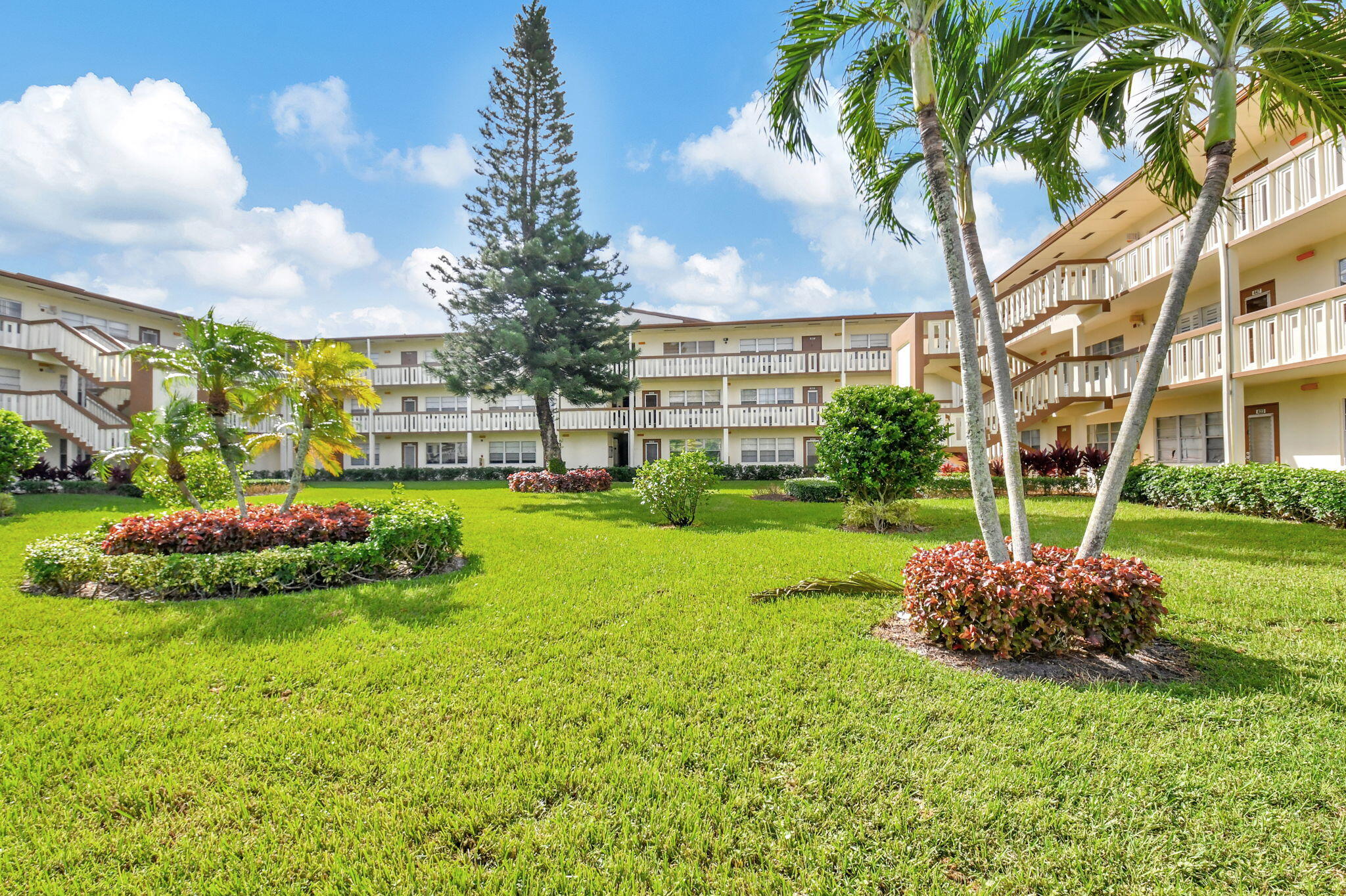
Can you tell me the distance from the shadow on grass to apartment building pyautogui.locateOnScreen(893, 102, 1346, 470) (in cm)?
1161

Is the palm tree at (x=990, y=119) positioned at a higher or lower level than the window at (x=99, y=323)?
lower

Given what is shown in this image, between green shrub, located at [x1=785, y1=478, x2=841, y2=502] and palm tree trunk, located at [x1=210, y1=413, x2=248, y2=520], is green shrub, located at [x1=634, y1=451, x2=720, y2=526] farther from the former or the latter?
palm tree trunk, located at [x1=210, y1=413, x2=248, y2=520]

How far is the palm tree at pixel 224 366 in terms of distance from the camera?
7.96 meters

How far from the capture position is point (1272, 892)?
2195 millimetres

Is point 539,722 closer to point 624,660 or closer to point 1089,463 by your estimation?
point 624,660

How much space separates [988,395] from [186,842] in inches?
837

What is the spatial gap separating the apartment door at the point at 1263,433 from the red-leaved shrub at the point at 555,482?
58.1 ft

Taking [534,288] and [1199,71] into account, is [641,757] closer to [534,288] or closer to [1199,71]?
[1199,71]

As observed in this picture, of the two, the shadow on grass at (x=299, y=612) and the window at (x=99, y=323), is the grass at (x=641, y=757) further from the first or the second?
the window at (x=99, y=323)

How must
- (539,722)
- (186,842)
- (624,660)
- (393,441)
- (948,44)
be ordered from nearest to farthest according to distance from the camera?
(186,842) < (539,722) < (624,660) < (948,44) < (393,441)

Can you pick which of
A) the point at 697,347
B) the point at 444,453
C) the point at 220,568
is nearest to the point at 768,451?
the point at 697,347

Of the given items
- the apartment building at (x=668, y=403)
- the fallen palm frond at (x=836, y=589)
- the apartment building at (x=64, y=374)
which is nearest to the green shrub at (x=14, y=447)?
the apartment building at (x=64, y=374)

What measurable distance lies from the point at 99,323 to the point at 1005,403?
34.2 metres

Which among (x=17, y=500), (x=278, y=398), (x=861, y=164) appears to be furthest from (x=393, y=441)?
(x=861, y=164)
